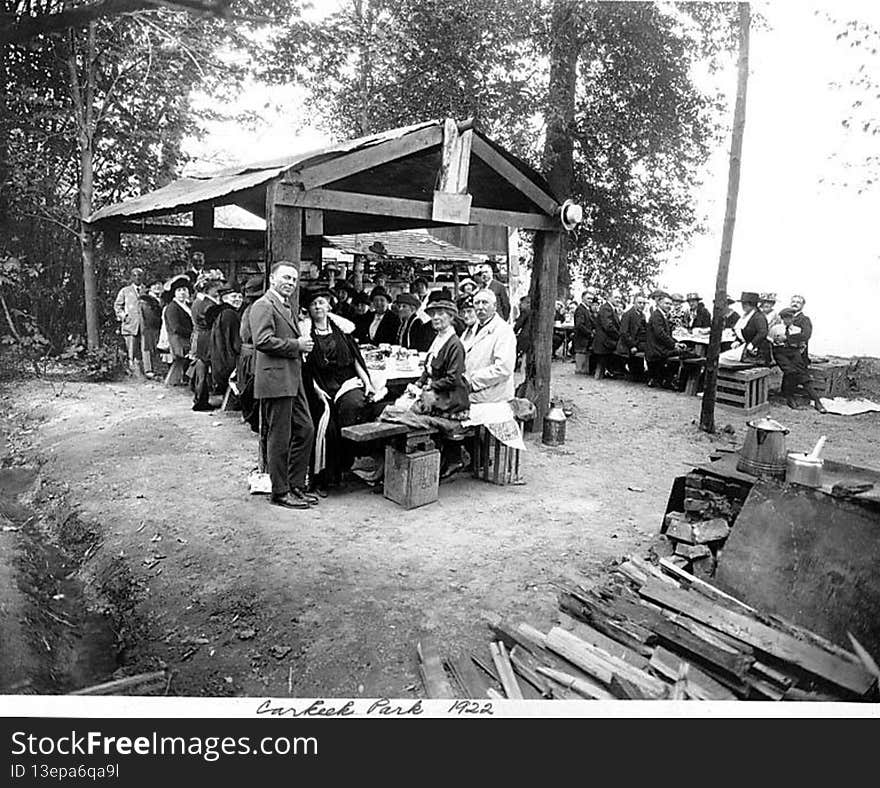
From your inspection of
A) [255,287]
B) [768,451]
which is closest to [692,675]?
[768,451]

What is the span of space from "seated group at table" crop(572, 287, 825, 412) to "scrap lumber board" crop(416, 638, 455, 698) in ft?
20.8

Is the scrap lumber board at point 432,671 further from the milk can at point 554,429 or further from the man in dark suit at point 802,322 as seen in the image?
the man in dark suit at point 802,322

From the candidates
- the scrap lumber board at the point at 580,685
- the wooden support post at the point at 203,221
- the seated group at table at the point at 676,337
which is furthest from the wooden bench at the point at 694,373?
the scrap lumber board at the point at 580,685

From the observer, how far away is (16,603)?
3605mm

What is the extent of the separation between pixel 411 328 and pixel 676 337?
4564 millimetres

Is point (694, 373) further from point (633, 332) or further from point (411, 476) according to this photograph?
point (411, 476)

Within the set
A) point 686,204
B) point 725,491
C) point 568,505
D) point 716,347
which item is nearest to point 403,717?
point 725,491

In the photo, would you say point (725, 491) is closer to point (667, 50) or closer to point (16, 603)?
point (16, 603)

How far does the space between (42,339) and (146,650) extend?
2.71 m

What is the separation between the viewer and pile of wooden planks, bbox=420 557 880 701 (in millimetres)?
2807

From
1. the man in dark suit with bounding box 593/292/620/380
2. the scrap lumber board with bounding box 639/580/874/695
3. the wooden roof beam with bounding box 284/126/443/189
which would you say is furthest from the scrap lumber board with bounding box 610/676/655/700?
the man in dark suit with bounding box 593/292/620/380

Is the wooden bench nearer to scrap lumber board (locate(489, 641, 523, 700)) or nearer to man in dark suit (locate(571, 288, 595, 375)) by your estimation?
man in dark suit (locate(571, 288, 595, 375))

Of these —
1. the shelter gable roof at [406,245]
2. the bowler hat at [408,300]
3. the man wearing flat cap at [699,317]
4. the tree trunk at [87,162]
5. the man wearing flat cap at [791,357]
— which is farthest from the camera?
the shelter gable roof at [406,245]

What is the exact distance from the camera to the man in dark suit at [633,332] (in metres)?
11.0
